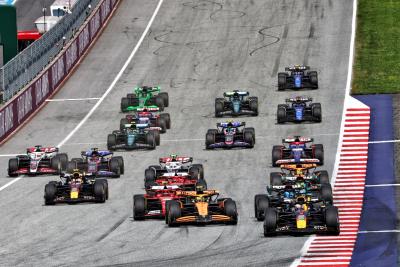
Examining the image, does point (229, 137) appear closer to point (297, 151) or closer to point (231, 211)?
point (297, 151)

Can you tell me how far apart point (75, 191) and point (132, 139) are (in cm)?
1132

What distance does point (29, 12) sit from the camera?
324 ft

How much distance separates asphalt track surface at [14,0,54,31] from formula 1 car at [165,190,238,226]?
2185 inches

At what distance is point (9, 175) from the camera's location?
50938 millimetres

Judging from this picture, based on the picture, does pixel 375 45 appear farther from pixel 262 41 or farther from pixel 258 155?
pixel 258 155

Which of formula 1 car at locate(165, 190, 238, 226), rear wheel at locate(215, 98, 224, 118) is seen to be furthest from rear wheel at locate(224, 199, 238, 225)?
rear wheel at locate(215, 98, 224, 118)

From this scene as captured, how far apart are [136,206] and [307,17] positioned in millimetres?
46066

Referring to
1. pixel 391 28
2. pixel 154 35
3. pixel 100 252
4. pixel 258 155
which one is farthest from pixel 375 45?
pixel 100 252

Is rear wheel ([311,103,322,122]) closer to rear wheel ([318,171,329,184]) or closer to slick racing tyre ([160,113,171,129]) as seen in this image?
slick racing tyre ([160,113,171,129])

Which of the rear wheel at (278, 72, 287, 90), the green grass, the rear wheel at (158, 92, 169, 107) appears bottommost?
the rear wheel at (158, 92, 169, 107)

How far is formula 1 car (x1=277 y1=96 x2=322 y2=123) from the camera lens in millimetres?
59469

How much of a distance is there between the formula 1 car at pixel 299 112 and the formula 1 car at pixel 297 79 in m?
7.55

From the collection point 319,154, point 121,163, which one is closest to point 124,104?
point 121,163

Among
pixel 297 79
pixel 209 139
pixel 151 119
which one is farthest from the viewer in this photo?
pixel 297 79
